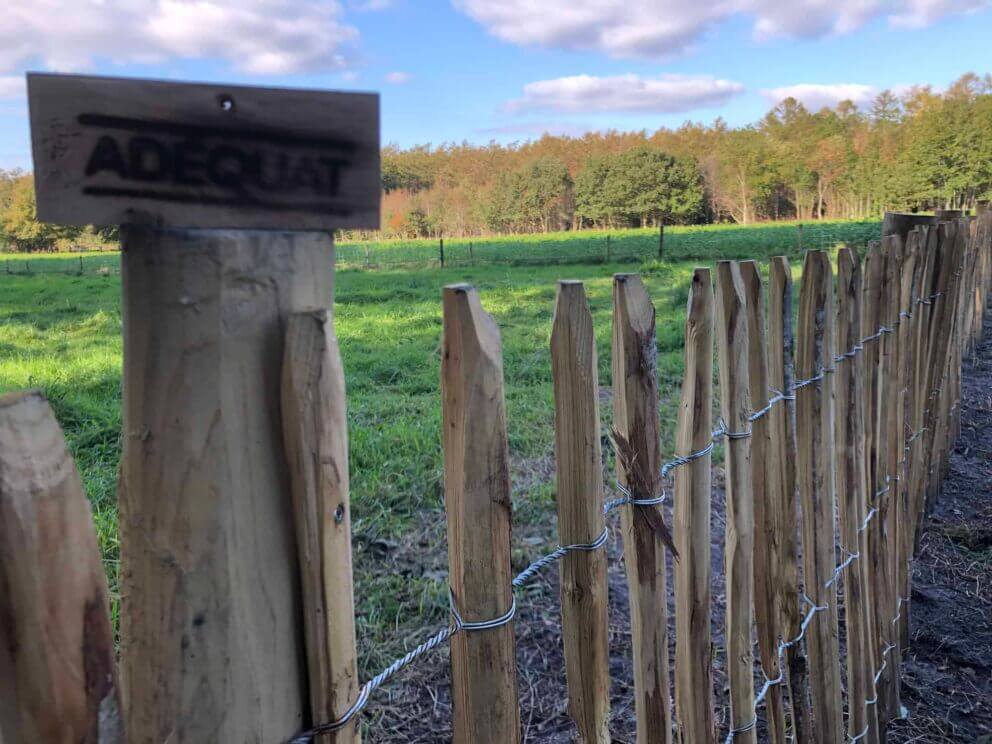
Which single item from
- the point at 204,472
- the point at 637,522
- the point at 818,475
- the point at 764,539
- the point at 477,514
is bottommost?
the point at 764,539

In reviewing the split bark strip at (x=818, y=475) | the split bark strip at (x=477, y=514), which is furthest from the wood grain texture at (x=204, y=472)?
the split bark strip at (x=818, y=475)

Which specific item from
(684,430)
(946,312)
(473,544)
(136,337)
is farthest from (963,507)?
(136,337)

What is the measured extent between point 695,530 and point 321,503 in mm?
1004

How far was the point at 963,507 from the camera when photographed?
3.89 meters

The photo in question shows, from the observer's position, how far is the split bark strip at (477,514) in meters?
0.94

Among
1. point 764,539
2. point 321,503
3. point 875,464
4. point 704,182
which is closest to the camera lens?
point 321,503

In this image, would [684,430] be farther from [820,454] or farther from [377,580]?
[377,580]

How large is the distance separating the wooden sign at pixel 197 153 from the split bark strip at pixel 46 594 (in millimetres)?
197

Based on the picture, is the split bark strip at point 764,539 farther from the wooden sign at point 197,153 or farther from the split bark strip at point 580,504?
the wooden sign at point 197,153

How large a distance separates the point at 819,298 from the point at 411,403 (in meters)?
3.76

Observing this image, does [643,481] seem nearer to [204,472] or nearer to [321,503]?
[321,503]

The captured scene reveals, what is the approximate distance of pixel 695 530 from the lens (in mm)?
1521

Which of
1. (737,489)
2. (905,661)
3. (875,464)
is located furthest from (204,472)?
(905,661)

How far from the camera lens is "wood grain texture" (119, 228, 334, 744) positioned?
2.20ft
